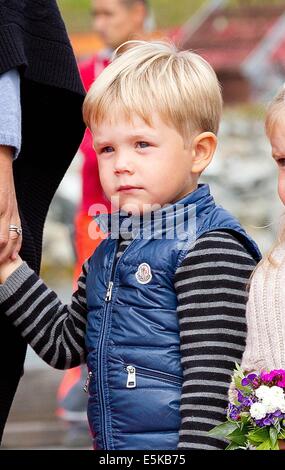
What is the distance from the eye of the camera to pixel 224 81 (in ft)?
30.7

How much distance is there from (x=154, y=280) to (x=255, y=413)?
46 centimetres

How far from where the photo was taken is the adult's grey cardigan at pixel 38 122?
Result: 10.7 ft

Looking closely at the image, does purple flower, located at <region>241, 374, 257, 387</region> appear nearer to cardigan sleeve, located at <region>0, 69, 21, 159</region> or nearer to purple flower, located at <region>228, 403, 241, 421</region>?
purple flower, located at <region>228, 403, 241, 421</region>

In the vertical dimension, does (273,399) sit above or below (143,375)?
below

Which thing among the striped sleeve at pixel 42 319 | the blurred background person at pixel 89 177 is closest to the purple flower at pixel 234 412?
the striped sleeve at pixel 42 319

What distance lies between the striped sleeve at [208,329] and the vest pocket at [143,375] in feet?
0.13

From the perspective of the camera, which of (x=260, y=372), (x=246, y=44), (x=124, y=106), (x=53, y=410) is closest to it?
(x=260, y=372)

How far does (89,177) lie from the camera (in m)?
5.83

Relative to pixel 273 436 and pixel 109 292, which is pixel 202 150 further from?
pixel 273 436

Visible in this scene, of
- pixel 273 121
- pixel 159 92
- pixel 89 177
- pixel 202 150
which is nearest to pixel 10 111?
pixel 159 92

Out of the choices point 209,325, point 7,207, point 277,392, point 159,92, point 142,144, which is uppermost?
point 159,92

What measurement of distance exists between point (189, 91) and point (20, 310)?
2.35 feet

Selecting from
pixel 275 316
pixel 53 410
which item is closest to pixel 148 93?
pixel 275 316
